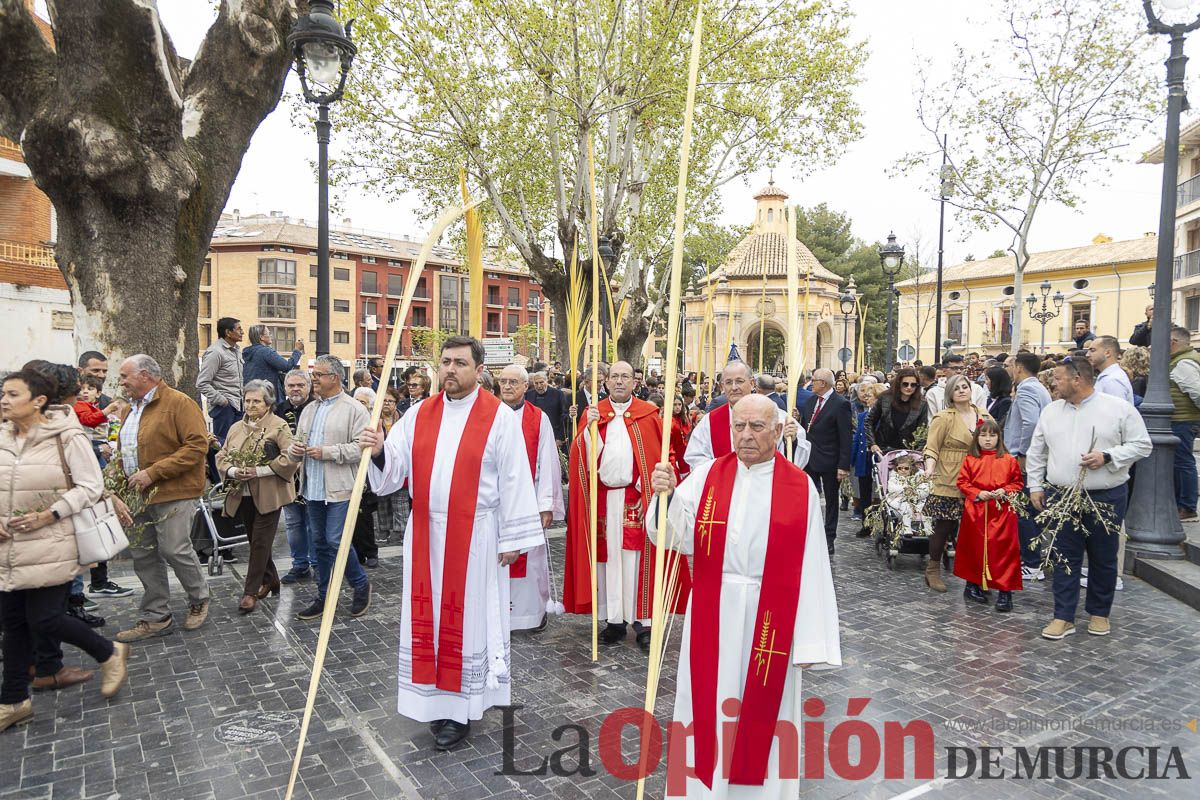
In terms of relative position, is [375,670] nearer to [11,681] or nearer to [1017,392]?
[11,681]

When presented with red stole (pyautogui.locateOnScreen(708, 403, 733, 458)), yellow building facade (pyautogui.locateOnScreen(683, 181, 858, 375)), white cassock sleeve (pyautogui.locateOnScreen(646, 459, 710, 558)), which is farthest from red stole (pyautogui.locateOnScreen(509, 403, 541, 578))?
yellow building facade (pyautogui.locateOnScreen(683, 181, 858, 375))

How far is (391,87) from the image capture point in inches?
556

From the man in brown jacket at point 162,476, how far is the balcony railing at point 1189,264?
41.4m

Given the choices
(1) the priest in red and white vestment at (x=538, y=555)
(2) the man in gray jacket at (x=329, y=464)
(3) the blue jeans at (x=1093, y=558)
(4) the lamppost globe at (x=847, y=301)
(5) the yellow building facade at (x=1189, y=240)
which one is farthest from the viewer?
(5) the yellow building facade at (x=1189, y=240)

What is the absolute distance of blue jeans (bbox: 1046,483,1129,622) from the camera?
5195 mm

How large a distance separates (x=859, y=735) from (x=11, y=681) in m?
4.39

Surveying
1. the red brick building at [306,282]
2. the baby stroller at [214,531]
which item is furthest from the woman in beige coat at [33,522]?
the red brick building at [306,282]

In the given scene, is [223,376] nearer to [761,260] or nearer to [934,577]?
[934,577]

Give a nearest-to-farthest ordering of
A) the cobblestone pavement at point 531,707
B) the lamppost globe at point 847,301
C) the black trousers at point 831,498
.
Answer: the cobblestone pavement at point 531,707, the black trousers at point 831,498, the lamppost globe at point 847,301

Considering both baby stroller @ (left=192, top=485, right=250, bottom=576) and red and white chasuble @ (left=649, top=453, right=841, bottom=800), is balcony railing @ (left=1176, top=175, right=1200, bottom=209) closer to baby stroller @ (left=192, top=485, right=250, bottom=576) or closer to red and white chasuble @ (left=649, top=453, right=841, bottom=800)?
red and white chasuble @ (left=649, top=453, right=841, bottom=800)

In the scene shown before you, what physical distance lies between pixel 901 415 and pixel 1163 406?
89.8 inches

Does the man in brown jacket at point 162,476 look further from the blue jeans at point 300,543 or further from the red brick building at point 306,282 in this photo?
the red brick building at point 306,282

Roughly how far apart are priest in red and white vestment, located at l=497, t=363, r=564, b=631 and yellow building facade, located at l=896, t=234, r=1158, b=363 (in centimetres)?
3594

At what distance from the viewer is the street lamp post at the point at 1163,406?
268 inches
